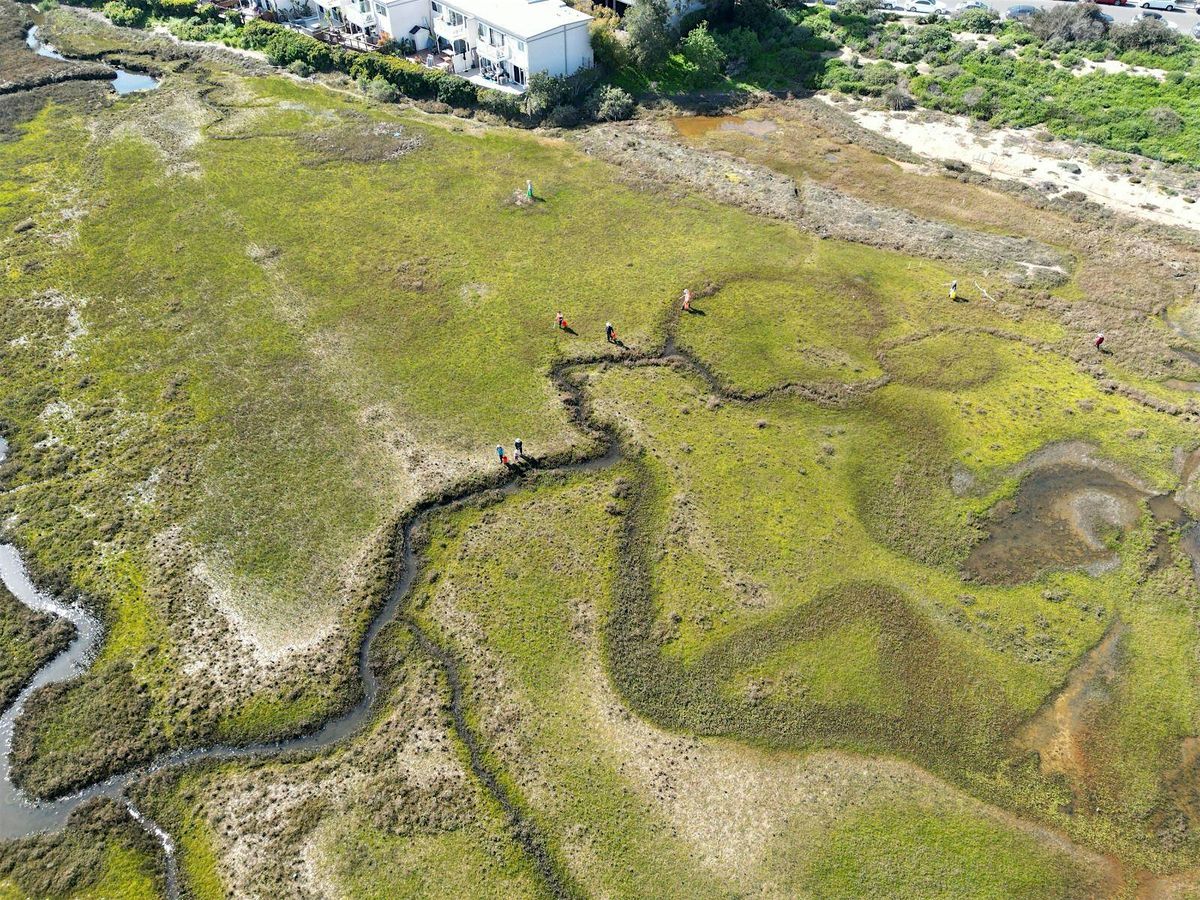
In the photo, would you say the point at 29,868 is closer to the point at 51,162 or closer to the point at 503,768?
the point at 503,768

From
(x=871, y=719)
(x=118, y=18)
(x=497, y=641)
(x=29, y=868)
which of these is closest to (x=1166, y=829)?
(x=871, y=719)

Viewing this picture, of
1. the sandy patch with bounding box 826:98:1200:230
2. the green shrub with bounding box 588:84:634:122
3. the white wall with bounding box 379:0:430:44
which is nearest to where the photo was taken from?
the sandy patch with bounding box 826:98:1200:230

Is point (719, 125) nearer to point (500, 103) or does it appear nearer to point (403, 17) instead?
point (500, 103)

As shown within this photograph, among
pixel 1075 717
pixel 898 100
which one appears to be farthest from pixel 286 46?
pixel 1075 717

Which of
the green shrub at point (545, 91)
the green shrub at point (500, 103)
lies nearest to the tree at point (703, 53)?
the green shrub at point (545, 91)

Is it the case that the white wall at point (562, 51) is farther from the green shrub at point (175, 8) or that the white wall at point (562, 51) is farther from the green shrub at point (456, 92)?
the green shrub at point (175, 8)

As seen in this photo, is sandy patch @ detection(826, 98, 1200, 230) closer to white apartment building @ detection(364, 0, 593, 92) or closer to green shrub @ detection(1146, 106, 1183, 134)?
green shrub @ detection(1146, 106, 1183, 134)

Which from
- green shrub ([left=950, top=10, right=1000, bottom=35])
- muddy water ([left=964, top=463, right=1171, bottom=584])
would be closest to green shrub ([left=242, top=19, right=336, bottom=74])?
green shrub ([left=950, top=10, right=1000, bottom=35])
